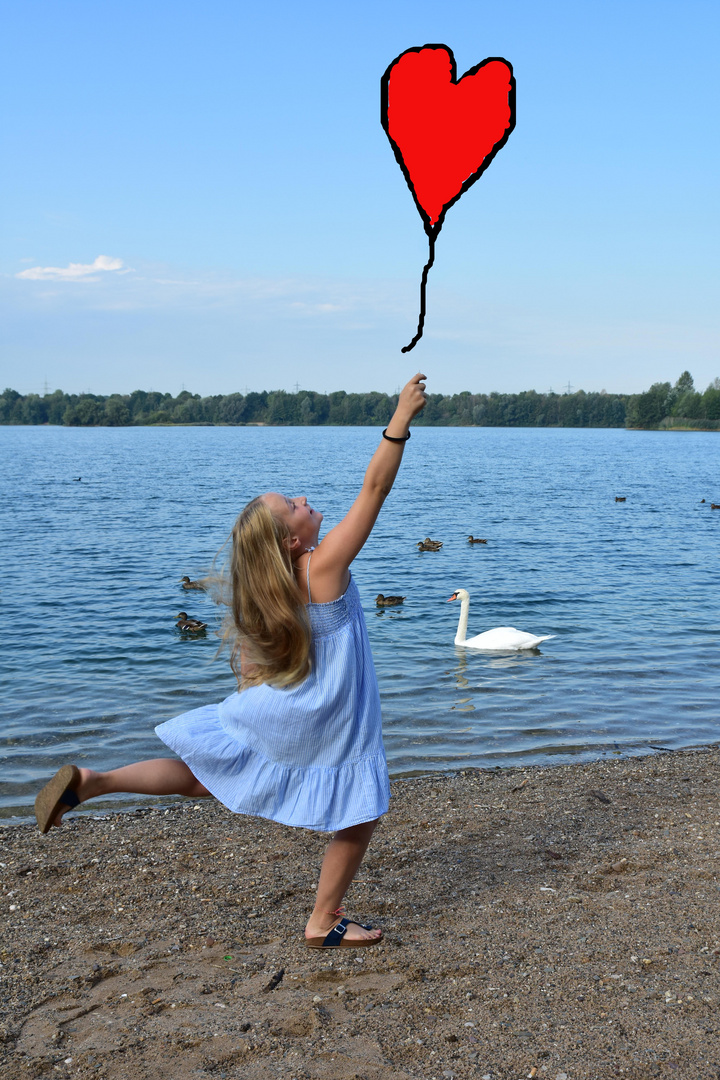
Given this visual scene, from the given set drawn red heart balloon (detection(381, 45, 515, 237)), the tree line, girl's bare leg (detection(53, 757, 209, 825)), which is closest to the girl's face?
girl's bare leg (detection(53, 757, 209, 825))

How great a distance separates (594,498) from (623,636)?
29.5 metres

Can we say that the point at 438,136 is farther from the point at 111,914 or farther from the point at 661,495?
the point at 661,495

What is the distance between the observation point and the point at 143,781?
11.9ft

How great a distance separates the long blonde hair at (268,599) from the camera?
11.3 ft

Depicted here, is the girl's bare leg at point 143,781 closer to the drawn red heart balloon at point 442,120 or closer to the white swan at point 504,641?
the drawn red heart balloon at point 442,120

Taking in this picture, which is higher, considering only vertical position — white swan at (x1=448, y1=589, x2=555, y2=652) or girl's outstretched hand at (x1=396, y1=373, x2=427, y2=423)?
girl's outstretched hand at (x1=396, y1=373, x2=427, y2=423)

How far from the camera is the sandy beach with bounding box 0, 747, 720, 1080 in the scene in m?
3.05

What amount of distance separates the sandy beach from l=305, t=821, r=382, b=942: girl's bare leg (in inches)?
3.3

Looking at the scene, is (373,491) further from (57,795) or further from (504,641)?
(504,641)

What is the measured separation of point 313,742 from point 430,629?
10761 millimetres

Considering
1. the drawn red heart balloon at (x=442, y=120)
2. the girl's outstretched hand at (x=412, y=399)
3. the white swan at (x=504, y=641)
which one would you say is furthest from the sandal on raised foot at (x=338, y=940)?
the white swan at (x=504, y=641)

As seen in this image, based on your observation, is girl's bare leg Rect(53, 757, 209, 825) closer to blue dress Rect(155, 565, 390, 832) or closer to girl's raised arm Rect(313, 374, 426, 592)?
blue dress Rect(155, 565, 390, 832)

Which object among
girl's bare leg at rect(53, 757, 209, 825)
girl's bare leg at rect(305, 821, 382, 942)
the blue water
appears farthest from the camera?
the blue water

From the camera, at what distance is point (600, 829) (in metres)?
5.68
